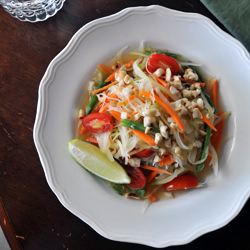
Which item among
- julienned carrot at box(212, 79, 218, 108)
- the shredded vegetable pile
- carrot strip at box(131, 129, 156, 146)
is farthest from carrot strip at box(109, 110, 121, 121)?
julienned carrot at box(212, 79, 218, 108)

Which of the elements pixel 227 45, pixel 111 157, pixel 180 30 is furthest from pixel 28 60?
pixel 227 45

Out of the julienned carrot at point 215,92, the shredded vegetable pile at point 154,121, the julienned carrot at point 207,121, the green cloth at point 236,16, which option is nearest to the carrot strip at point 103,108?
the shredded vegetable pile at point 154,121

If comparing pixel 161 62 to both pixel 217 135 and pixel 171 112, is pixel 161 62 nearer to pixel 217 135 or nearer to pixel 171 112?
pixel 171 112

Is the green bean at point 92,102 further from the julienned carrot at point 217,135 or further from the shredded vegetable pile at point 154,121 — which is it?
the julienned carrot at point 217,135

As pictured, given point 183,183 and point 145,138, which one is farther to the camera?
point 183,183

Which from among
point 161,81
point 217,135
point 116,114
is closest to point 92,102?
point 116,114

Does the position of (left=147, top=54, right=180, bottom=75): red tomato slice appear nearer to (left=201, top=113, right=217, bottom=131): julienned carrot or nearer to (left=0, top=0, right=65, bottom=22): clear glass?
(left=201, top=113, right=217, bottom=131): julienned carrot

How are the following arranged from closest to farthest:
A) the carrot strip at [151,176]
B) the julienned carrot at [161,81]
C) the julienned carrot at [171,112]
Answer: the julienned carrot at [171,112], the julienned carrot at [161,81], the carrot strip at [151,176]
